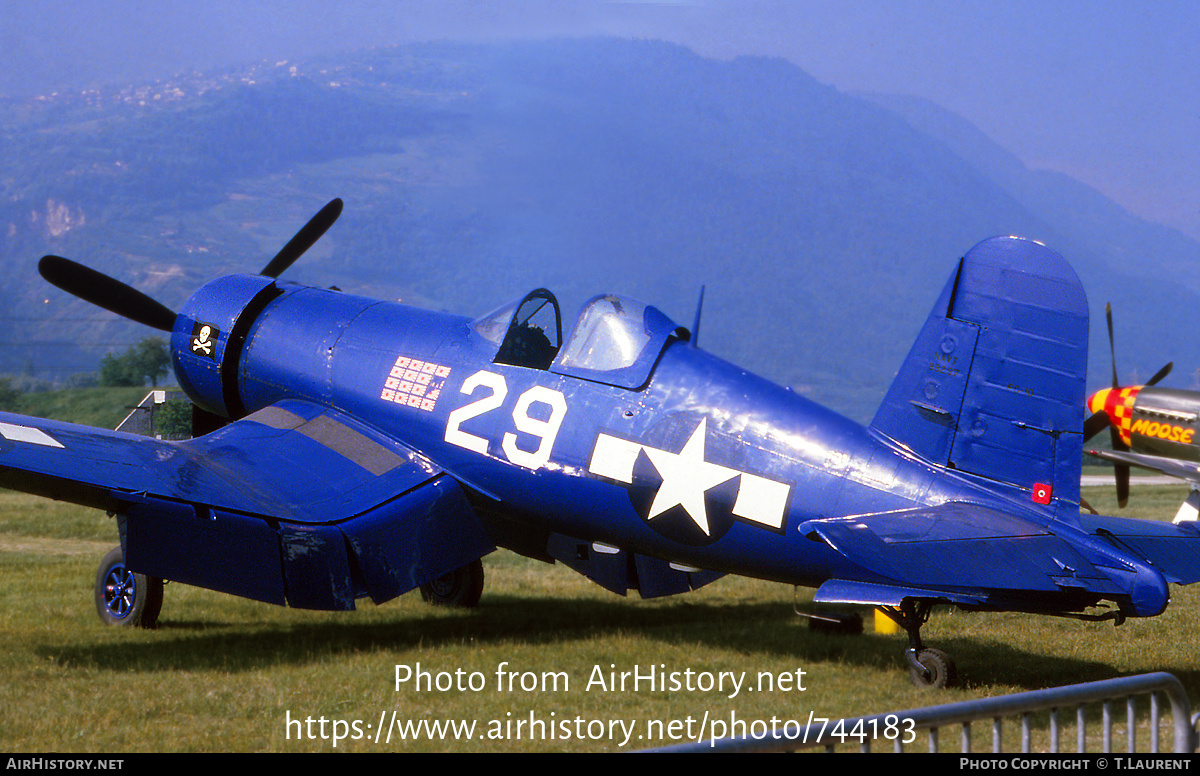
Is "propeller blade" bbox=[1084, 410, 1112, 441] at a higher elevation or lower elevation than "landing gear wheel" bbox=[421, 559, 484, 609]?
higher

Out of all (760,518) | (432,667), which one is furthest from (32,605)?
(760,518)

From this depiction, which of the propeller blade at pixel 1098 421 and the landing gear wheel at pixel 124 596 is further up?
the propeller blade at pixel 1098 421

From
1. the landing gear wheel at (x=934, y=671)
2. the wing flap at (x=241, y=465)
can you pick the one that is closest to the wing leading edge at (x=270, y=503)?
the wing flap at (x=241, y=465)

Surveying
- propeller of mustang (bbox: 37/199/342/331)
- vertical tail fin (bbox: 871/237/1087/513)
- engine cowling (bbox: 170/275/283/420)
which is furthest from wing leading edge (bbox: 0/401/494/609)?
vertical tail fin (bbox: 871/237/1087/513)

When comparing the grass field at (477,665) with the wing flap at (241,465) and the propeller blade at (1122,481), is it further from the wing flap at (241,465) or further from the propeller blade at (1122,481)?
A: the propeller blade at (1122,481)

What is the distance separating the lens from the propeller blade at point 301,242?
460 inches

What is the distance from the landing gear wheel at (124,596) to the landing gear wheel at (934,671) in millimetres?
5769

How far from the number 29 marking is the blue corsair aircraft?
0.06 feet

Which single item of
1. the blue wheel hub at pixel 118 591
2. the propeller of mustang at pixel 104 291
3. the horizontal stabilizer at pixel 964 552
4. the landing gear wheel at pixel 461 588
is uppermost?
the horizontal stabilizer at pixel 964 552

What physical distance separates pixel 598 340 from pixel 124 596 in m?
4.39

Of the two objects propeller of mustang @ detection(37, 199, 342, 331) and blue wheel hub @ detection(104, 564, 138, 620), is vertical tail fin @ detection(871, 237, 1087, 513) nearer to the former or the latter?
blue wheel hub @ detection(104, 564, 138, 620)

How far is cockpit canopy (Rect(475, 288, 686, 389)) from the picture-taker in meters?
7.66

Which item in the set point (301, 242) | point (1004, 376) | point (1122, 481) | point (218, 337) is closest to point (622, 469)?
point (1004, 376)
